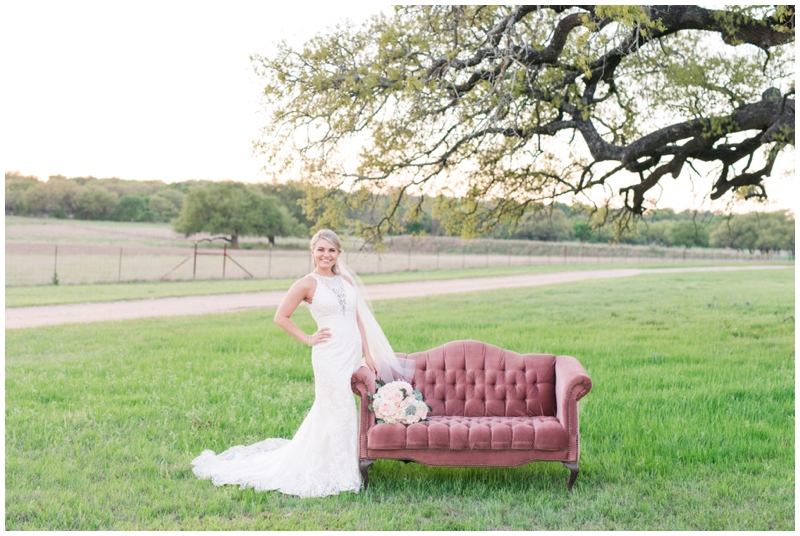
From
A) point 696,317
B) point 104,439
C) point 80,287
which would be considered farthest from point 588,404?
point 80,287

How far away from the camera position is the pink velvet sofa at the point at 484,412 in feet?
17.8

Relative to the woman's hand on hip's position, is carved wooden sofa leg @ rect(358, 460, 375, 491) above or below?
below

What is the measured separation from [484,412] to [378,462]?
3.47 feet

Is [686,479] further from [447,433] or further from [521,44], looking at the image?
[521,44]

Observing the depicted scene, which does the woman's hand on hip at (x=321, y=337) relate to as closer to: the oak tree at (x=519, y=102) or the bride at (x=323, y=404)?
the bride at (x=323, y=404)

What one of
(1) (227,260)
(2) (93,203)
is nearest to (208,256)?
(1) (227,260)

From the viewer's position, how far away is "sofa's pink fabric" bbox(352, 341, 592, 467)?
542 cm

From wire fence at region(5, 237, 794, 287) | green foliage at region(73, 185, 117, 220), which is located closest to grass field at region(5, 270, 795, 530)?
wire fence at region(5, 237, 794, 287)

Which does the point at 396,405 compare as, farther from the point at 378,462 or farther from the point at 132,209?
the point at 132,209

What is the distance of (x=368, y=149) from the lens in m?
11.9

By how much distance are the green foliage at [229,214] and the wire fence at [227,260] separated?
53.7 ft

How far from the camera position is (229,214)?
7044 cm

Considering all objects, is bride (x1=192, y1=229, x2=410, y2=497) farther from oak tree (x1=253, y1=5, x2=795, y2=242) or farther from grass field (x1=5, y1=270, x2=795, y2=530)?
oak tree (x1=253, y1=5, x2=795, y2=242)

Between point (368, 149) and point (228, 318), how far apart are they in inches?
242
